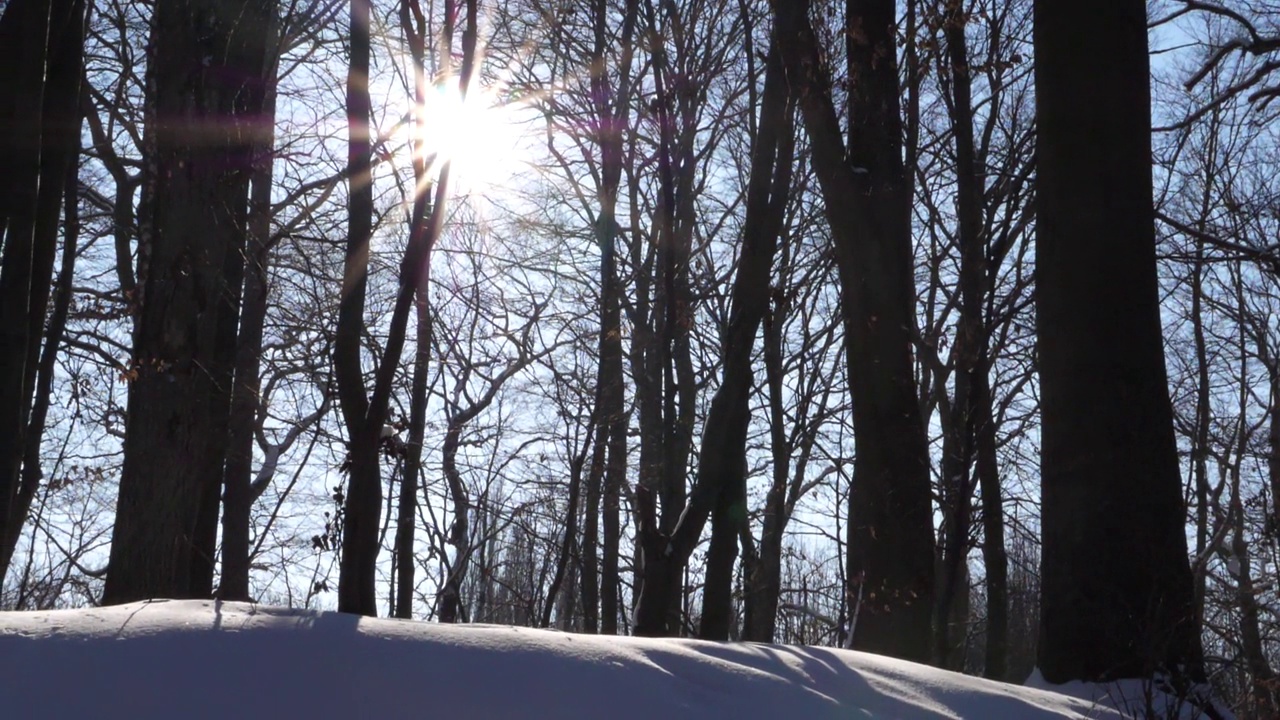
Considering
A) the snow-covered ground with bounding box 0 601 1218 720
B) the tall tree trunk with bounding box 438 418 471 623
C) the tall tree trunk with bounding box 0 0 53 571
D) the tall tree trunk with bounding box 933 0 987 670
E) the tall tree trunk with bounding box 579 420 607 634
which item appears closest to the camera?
the snow-covered ground with bounding box 0 601 1218 720

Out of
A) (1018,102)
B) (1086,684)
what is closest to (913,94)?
(1018,102)

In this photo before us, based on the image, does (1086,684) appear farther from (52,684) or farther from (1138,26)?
(52,684)

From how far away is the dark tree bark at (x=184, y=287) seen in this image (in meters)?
6.21

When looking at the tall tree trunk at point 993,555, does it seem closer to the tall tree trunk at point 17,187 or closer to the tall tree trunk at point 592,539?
the tall tree trunk at point 592,539

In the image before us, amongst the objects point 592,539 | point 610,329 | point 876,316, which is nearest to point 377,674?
point 876,316

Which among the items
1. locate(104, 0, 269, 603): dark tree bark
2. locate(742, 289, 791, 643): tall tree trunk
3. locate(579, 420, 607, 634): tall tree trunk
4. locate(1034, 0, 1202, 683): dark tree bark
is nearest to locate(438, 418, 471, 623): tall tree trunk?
locate(579, 420, 607, 634): tall tree trunk

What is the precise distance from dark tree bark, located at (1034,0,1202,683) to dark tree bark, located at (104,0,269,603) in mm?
4567

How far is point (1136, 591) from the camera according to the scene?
15.7ft

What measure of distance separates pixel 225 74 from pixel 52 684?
5.29 meters

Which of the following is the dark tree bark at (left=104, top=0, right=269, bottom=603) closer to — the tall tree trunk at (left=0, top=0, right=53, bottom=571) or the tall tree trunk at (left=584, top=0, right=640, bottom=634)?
the tall tree trunk at (left=0, top=0, right=53, bottom=571)

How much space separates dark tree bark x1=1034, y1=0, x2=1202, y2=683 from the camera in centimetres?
478

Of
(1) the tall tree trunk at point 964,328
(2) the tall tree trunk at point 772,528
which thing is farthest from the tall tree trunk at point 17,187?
(2) the tall tree trunk at point 772,528

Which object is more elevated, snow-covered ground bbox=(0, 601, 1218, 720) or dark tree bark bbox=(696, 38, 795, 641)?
dark tree bark bbox=(696, 38, 795, 641)

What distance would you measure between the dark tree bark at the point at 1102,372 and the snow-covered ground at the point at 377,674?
2073 millimetres
